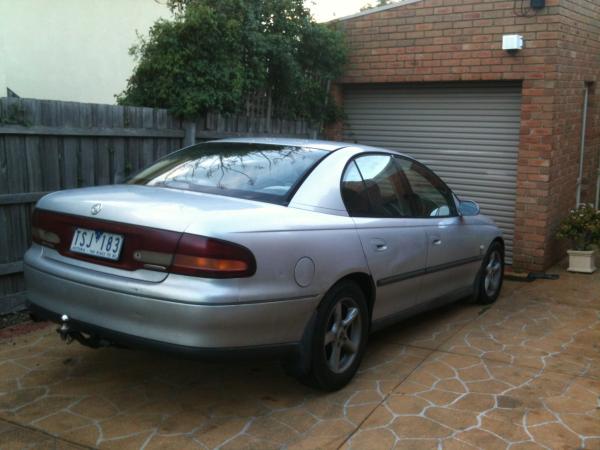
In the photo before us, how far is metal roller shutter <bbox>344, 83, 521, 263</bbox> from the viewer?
8977mm

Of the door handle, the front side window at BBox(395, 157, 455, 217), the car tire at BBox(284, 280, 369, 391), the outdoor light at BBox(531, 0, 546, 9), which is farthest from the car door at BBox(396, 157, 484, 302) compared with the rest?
the outdoor light at BBox(531, 0, 546, 9)

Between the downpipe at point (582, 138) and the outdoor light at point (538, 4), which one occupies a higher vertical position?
the outdoor light at point (538, 4)

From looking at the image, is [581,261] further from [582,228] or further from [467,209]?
[467,209]

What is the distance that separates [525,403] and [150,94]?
4.92 m

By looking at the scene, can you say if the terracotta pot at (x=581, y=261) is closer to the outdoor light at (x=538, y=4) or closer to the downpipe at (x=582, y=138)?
the downpipe at (x=582, y=138)

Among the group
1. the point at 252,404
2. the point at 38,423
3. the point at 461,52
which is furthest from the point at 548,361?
the point at 461,52

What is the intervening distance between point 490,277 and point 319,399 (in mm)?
3241

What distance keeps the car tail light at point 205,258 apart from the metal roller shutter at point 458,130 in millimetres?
6255

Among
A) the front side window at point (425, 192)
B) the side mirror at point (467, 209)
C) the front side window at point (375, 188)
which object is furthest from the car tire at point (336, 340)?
the side mirror at point (467, 209)

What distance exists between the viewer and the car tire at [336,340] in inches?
161

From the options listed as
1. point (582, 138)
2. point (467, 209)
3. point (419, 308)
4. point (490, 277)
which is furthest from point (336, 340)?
point (582, 138)

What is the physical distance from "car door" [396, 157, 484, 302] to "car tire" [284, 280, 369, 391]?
1061 millimetres

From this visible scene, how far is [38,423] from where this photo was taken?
3898 mm

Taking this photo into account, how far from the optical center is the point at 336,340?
4.32m
